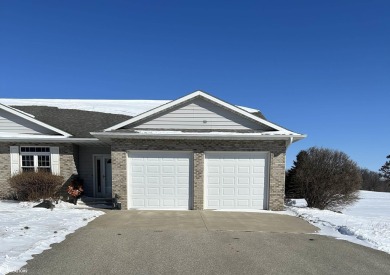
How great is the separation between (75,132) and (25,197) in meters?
3.64

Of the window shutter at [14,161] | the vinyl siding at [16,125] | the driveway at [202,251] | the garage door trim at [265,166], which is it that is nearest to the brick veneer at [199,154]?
the garage door trim at [265,166]

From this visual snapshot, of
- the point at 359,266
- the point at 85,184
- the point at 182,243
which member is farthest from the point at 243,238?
the point at 85,184

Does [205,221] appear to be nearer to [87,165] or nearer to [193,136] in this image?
[193,136]

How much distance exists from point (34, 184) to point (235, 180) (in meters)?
8.89

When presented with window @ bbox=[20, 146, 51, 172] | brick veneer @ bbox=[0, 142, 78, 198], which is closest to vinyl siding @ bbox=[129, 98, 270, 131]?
brick veneer @ bbox=[0, 142, 78, 198]

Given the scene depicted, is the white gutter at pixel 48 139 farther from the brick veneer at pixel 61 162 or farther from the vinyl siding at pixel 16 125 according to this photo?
the vinyl siding at pixel 16 125

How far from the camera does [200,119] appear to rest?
36.8 ft

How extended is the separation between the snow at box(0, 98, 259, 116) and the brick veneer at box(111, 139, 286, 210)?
6.65 metres

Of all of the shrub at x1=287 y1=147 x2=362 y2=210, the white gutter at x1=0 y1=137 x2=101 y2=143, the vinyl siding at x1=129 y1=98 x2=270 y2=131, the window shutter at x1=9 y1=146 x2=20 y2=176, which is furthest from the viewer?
the shrub at x1=287 y1=147 x2=362 y2=210

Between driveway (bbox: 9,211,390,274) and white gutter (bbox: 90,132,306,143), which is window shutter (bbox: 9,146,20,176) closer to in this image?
white gutter (bbox: 90,132,306,143)

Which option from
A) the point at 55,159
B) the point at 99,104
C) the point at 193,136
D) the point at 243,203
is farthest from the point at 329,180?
the point at 99,104

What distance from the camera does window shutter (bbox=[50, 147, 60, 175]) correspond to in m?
12.2

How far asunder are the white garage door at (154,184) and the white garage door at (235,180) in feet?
3.38

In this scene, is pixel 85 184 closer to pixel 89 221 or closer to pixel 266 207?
pixel 89 221
